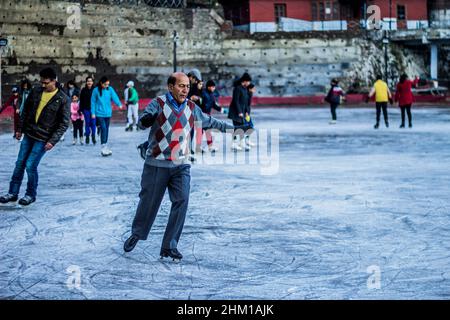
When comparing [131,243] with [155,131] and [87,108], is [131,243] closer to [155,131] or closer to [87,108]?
[155,131]

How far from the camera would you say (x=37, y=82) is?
44.3 metres

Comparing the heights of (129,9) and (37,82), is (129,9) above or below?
above

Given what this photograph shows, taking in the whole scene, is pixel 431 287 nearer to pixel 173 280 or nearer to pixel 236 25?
pixel 173 280

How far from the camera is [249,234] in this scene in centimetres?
802

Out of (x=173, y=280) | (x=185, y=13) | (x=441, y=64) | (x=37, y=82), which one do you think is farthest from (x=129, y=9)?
(x=173, y=280)

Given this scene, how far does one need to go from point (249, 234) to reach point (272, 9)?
49269mm

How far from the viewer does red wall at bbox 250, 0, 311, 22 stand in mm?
55603

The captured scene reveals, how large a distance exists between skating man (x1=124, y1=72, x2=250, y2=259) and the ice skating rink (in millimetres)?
379

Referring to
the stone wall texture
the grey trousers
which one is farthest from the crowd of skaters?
the stone wall texture

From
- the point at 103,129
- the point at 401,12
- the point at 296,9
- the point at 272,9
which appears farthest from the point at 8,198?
the point at 401,12

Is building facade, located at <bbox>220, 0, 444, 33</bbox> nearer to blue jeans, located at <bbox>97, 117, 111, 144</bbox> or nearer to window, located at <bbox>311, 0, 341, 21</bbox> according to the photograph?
window, located at <bbox>311, 0, 341, 21</bbox>

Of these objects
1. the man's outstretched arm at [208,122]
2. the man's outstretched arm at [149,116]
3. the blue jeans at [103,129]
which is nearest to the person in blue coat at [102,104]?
the blue jeans at [103,129]
